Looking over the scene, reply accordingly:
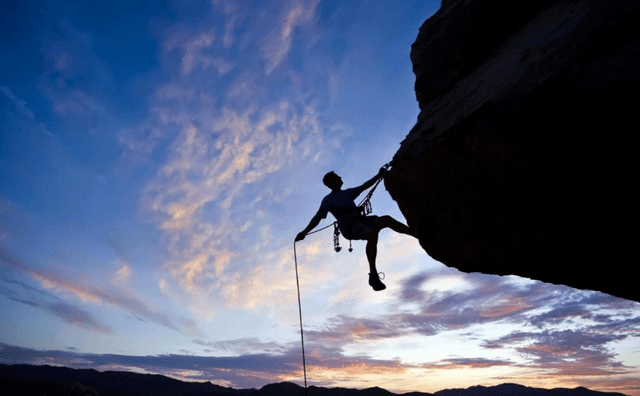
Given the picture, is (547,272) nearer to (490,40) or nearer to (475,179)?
(475,179)

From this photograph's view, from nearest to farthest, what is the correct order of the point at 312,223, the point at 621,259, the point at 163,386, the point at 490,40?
the point at 621,259 → the point at 490,40 → the point at 312,223 → the point at 163,386

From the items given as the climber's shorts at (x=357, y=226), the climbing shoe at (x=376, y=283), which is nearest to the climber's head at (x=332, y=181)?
the climber's shorts at (x=357, y=226)

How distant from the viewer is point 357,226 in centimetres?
627

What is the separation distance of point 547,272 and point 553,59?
253 centimetres

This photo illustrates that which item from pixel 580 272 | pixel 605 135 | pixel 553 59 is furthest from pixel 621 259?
pixel 553 59

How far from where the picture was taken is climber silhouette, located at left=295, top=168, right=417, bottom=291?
6023 millimetres

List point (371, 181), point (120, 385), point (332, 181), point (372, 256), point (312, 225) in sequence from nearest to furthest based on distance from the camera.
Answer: point (371, 181) → point (372, 256) → point (312, 225) → point (332, 181) → point (120, 385)

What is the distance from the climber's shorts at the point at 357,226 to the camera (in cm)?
618

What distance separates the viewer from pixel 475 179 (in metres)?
4.11

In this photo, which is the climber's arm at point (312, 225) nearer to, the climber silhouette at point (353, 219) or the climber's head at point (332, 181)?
the climber silhouette at point (353, 219)

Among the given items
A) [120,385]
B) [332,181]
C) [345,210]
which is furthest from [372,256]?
[120,385]

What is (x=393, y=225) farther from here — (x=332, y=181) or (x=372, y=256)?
(x=332, y=181)

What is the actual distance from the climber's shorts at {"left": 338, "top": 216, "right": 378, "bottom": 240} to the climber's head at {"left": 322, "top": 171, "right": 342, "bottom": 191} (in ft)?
2.40

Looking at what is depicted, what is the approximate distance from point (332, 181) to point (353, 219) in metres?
0.94
